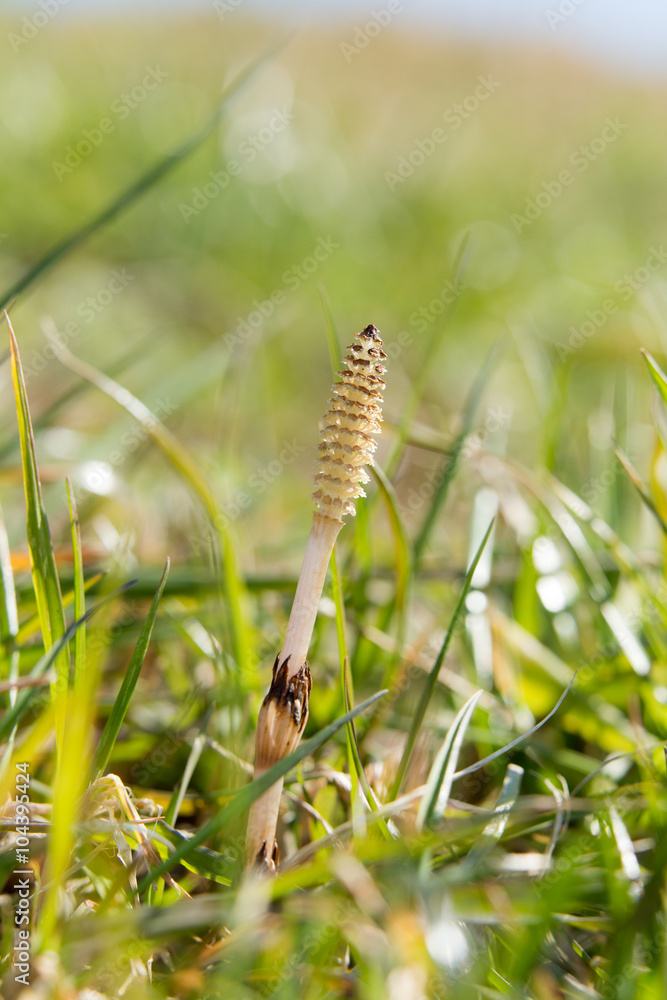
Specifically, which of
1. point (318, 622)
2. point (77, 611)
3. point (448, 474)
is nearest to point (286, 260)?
point (448, 474)

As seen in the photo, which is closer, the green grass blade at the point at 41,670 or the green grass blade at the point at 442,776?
the green grass blade at the point at 41,670

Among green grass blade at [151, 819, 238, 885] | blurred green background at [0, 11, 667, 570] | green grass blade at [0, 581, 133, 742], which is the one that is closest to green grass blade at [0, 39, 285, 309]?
blurred green background at [0, 11, 667, 570]

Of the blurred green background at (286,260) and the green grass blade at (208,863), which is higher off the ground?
the blurred green background at (286,260)

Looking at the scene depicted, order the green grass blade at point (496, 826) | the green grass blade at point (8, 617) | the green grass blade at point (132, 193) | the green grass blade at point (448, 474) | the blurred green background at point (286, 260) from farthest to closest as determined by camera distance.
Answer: the blurred green background at point (286, 260) < the green grass blade at point (448, 474) < the green grass blade at point (132, 193) < the green grass blade at point (8, 617) < the green grass blade at point (496, 826)

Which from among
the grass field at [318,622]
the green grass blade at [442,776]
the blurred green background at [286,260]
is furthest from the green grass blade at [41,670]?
the blurred green background at [286,260]

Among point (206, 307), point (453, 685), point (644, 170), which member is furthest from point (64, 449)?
point (644, 170)

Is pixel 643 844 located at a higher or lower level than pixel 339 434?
lower

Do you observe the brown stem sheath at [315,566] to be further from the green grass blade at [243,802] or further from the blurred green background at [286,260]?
the blurred green background at [286,260]

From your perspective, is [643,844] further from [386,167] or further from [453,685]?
[386,167]
